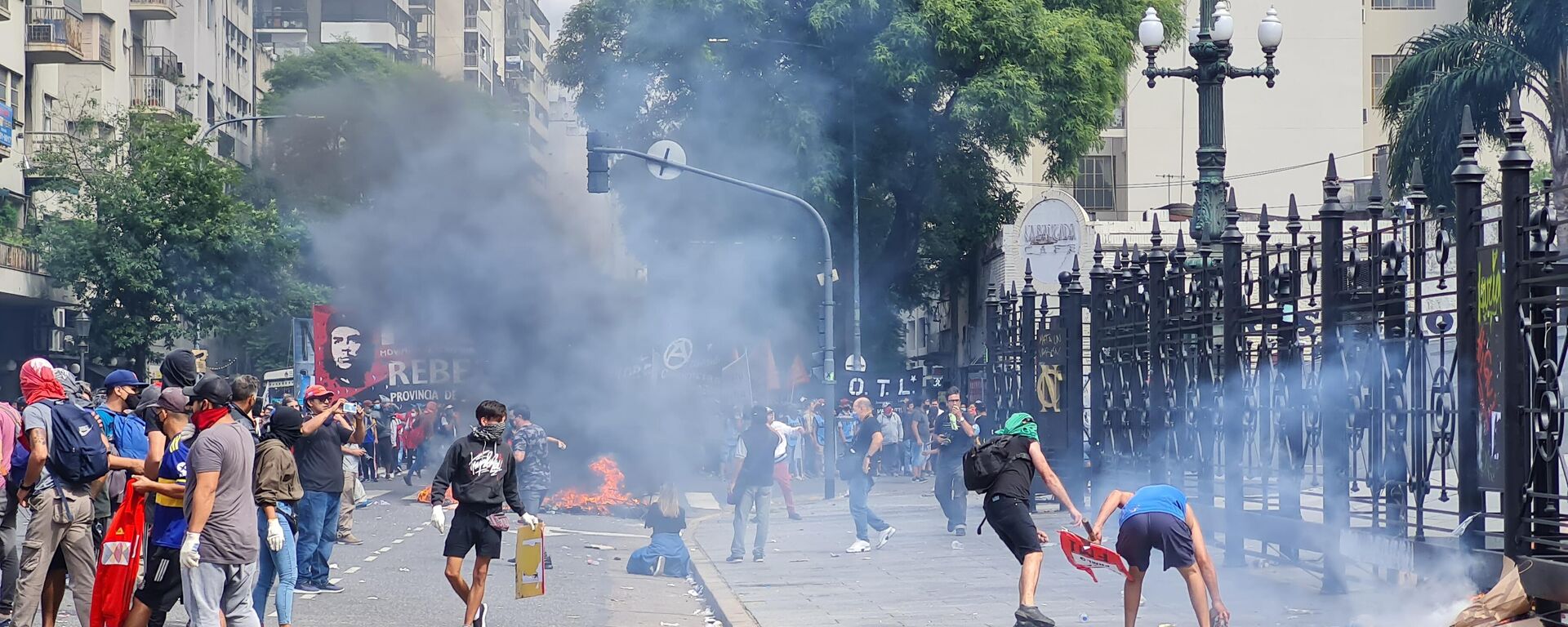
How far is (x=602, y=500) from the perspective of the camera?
2286 centimetres

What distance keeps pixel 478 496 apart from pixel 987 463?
301cm

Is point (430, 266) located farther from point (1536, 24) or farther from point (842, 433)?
point (1536, 24)

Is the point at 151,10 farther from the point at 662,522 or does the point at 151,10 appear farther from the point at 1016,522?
the point at 1016,522

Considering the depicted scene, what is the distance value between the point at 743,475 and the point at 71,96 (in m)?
27.8

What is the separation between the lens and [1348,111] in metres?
46.4

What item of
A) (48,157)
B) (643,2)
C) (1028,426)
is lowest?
(1028,426)

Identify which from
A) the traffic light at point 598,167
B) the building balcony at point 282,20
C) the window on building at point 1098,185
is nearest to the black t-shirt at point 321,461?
the traffic light at point 598,167

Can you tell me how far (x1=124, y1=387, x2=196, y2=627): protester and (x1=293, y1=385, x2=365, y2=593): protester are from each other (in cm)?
350

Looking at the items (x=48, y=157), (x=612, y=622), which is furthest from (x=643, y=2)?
(x=612, y=622)

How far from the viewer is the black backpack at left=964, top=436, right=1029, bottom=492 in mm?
10180

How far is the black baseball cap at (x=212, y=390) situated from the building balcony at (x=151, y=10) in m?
37.5

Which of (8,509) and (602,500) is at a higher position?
(8,509)

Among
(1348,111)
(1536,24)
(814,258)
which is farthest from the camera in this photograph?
(1348,111)

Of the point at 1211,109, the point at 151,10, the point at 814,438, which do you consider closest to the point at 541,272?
the point at 814,438
